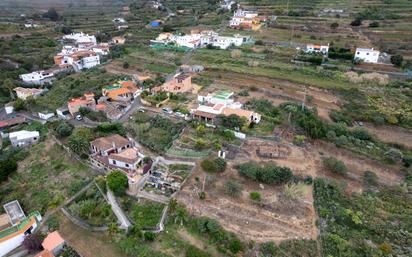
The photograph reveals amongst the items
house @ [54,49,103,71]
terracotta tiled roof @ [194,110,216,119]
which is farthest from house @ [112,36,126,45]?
terracotta tiled roof @ [194,110,216,119]

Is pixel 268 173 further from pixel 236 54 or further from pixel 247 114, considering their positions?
pixel 236 54

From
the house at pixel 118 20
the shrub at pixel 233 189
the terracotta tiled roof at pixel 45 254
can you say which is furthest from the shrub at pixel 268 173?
the house at pixel 118 20

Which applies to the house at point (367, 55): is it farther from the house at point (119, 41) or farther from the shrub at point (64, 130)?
the house at point (119, 41)

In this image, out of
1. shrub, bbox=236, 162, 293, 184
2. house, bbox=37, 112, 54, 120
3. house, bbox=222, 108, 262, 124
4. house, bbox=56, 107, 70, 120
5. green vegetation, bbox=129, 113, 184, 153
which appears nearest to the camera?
shrub, bbox=236, 162, 293, 184

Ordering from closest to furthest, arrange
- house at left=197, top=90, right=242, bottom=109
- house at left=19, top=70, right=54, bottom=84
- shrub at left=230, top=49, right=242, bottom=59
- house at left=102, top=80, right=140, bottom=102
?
house at left=197, top=90, right=242, bottom=109
house at left=102, top=80, right=140, bottom=102
house at left=19, top=70, right=54, bottom=84
shrub at left=230, top=49, right=242, bottom=59

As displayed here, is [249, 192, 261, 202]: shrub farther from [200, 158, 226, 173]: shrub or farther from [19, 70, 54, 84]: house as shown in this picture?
[19, 70, 54, 84]: house
